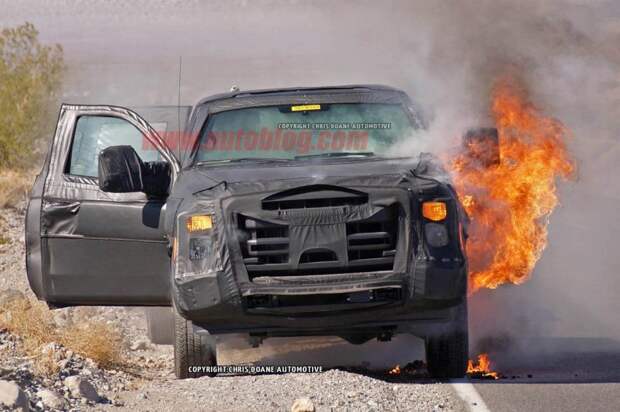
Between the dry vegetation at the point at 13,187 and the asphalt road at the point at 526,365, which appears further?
the dry vegetation at the point at 13,187

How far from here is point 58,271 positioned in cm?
938

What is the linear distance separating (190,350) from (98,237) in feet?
4.35

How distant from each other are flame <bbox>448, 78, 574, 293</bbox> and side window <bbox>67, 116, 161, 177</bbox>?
2.40 meters

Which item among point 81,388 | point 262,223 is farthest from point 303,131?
point 81,388

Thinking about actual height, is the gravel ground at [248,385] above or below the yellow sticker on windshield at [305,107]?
below

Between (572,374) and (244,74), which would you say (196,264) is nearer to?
(572,374)

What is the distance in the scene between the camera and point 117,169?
8523 millimetres

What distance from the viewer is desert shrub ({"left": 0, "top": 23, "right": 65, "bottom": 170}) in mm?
26484

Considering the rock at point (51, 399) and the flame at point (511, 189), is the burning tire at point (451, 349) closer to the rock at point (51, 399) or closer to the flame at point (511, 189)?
the flame at point (511, 189)

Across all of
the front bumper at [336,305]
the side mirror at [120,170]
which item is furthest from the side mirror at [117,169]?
the front bumper at [336,305]

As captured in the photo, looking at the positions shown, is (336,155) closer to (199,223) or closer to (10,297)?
(199,223)

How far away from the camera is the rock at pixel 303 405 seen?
7000 mm

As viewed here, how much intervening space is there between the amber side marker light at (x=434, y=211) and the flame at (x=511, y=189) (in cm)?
107

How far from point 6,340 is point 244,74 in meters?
48.6
